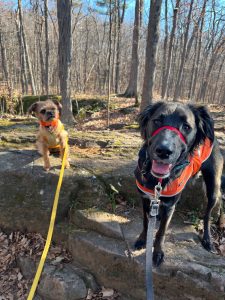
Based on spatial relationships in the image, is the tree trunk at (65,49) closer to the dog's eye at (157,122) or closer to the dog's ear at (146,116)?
the dog's ear at (146,116)

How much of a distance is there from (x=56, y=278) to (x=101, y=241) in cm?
67

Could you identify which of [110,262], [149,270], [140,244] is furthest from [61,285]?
[149,270]

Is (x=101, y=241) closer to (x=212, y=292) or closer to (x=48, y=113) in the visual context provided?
(x=212, y=292)

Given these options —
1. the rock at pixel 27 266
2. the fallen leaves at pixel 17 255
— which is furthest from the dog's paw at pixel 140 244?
the rock at pixel 27 266

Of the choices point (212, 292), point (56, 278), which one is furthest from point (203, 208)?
point (56, 278)

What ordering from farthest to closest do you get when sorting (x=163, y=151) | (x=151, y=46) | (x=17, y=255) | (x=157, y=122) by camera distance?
(x=151, y=46), (x=17, y=255), (x=157, y=122), (x=163, y=151)

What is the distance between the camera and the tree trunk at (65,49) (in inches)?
315

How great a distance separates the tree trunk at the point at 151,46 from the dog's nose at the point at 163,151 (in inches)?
283

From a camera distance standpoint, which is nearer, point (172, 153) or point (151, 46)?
point (172, 153)

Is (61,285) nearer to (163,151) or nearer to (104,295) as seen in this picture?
(104,295)

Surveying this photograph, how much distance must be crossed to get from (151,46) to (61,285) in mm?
7359

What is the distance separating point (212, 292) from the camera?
288cm

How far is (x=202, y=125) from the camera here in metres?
2.62

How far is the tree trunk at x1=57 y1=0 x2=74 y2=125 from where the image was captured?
8000 millimetres
